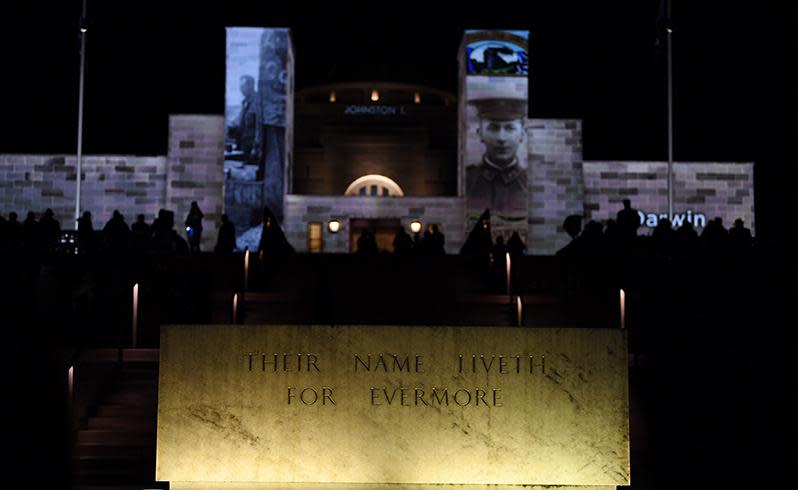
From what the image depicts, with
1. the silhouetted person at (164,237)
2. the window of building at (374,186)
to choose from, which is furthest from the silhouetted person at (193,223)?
the window of building at (374,186)

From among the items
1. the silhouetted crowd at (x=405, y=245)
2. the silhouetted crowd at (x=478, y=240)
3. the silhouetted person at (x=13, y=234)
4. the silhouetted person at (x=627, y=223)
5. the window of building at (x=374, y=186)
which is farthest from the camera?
the window of building at (x=374, y=186)

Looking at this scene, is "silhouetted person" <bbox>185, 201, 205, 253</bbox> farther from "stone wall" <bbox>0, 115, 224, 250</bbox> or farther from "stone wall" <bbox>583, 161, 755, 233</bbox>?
"stone wall" <bbox>583, 161, 755, 233</bbox>

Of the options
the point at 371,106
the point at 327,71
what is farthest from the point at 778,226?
the point at 327,71

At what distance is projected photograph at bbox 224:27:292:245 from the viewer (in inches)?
1236

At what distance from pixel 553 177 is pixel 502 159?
7.29ft

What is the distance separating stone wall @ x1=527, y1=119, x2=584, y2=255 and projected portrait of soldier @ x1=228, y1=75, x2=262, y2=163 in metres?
9.36

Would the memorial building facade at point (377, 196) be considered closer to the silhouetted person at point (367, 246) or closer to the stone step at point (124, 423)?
the silhouetted person at point (367, 246)

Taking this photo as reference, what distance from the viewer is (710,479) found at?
8203 millimetres

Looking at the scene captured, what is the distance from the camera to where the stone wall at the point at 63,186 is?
106 ft

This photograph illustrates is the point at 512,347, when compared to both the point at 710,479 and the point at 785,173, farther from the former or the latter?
the point at 785,173

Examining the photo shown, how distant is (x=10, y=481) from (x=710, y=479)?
19.2 ft

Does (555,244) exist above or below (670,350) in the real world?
above

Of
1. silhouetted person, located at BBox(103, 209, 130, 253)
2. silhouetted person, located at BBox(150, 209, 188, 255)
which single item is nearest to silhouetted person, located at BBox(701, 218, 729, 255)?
silhouetted person, located at BBox(150, 209, 188, 255)

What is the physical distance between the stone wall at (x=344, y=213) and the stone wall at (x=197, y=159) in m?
2.70
